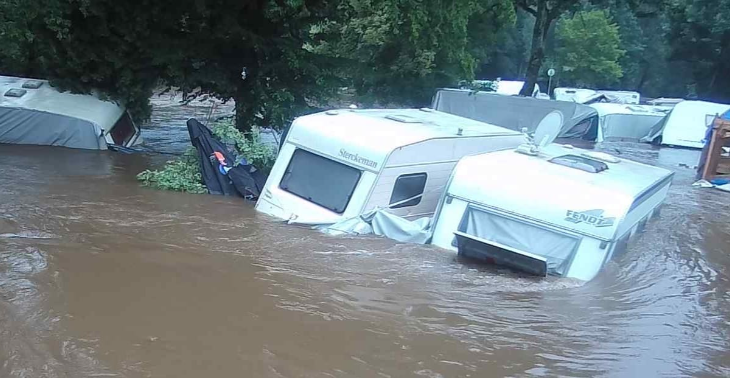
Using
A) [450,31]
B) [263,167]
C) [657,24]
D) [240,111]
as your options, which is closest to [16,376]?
[263,167]

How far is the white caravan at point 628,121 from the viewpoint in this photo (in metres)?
26.8

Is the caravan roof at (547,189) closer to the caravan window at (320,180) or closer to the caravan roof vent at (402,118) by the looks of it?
the caravan window at (320,180)

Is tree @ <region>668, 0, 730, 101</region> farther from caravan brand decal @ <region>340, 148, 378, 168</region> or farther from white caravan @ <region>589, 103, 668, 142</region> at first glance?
caravan brand decal @ <region>340, 148, 378, 168</region>

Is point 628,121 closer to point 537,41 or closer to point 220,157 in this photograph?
point 537,41

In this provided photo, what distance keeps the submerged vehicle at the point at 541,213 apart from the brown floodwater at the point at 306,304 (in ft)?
0.87

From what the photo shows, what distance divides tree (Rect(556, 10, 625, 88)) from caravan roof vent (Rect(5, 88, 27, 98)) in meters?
40.2

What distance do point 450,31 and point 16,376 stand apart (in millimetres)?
15806

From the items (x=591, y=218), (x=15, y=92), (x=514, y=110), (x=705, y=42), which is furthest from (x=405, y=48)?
(x=705, y=42)

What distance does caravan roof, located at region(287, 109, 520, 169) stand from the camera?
32.9ft

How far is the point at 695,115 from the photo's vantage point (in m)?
25.8

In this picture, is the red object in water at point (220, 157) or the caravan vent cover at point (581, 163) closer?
the caravan vent cover at point (581, 163)

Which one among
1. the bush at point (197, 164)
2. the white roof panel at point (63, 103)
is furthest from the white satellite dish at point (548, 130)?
the white roof panel at point (63, 103)

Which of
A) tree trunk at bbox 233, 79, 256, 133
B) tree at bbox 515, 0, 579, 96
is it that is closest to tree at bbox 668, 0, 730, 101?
tree at bbox 515, 0, 579, 96

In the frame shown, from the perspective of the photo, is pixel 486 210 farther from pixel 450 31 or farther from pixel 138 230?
pixel 450 31
